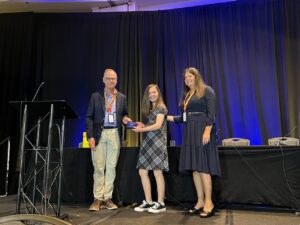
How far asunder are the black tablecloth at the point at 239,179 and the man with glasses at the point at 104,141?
0.88 feet

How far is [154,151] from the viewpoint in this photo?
9.26ft

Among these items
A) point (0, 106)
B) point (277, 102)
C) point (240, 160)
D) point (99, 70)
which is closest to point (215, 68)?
point (277, 102)

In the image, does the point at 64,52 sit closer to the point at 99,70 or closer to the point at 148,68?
the point at 99,70

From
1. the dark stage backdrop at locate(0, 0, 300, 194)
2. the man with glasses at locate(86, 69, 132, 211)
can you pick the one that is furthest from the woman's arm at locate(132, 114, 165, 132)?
the dark stage backdrop at locate(0, 0, 300, 194)

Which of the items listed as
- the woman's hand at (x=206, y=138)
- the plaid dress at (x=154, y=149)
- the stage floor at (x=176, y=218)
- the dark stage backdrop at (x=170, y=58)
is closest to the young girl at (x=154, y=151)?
the plaid dress at (x=154, y=149)

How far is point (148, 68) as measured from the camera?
17.4 ft

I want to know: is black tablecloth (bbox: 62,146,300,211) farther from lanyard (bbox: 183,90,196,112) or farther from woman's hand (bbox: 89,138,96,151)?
lanyard (bbox: 183,90,196,112)

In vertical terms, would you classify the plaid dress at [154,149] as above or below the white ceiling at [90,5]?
below

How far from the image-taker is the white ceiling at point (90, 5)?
18.5ft

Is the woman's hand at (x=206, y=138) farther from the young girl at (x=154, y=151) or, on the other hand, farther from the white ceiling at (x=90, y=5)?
the white ceiling at (x=90, y=5)

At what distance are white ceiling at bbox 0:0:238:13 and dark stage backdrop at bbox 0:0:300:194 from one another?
24 centimetres

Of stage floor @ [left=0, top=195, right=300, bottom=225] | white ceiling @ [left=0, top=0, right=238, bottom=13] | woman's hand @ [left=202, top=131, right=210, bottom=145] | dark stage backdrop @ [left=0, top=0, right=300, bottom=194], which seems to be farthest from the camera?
white ceiling @ [left=0, top=0, right=238, bottom=13]

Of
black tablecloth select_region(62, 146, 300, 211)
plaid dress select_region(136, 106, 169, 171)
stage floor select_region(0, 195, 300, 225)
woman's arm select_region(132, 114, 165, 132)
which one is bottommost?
stage floor select_region(0, 195, 300, 225)

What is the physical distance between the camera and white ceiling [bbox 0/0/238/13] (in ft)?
18.5
